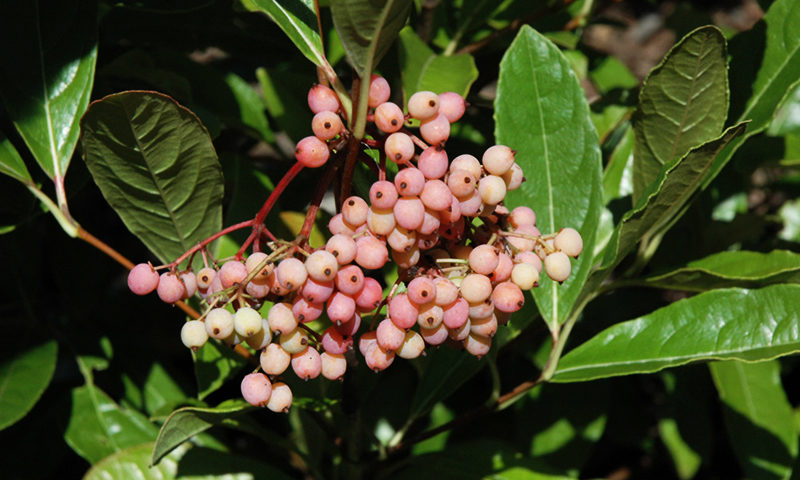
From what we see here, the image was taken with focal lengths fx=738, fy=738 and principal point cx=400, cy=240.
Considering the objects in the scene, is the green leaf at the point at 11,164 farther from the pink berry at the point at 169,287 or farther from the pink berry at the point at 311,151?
the pink berry at the point at 311,151

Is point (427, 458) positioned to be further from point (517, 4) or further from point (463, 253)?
point (517, 4)

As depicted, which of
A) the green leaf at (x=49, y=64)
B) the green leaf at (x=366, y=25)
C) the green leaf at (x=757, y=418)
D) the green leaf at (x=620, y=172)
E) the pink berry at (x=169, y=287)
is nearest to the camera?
the green leaf at (x=366, y=25)

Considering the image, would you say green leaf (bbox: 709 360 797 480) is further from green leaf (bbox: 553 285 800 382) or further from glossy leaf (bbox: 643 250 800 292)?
green leaf (bbox: 553 285 800 382)

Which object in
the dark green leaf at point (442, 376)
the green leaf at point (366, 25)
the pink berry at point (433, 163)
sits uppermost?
the green leaf at point (366, 25)

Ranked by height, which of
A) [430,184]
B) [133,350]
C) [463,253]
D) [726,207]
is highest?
[430,184]

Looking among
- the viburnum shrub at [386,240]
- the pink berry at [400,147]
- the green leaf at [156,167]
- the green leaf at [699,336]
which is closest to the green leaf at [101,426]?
the viburnum shrub at [386,240]

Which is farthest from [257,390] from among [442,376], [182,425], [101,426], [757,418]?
[757,418]

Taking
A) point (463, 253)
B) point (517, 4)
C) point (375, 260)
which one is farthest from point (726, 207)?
point (375, 260)
